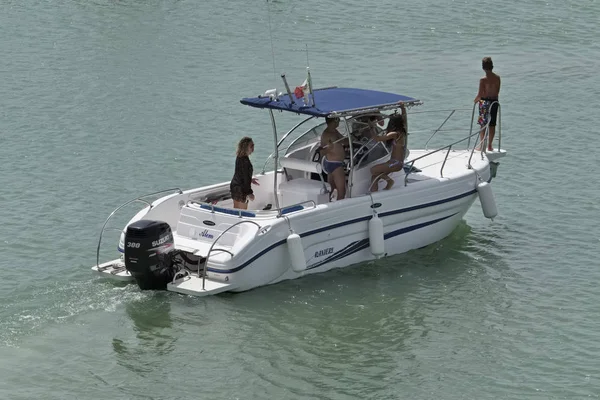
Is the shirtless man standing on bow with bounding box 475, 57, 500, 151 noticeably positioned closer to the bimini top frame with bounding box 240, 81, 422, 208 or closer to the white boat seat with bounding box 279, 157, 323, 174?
the bimini top frame with bounding box 240, 81, 422, 208

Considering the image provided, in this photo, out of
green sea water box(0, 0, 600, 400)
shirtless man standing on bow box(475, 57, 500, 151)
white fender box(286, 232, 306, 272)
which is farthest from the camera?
shirtless man standing on bow box(475, 57, 500, 151)

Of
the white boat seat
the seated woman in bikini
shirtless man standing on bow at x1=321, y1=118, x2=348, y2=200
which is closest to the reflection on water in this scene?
the white boat seat

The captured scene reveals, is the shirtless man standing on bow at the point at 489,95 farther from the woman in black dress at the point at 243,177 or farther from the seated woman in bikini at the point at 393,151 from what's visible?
the woman in black dress at the point at 243,177

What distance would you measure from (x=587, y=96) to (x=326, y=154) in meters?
11.0

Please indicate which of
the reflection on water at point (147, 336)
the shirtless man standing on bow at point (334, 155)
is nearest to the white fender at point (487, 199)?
the shirtless man standing on bow at point (334, 155)

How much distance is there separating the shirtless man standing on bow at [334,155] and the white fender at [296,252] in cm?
123

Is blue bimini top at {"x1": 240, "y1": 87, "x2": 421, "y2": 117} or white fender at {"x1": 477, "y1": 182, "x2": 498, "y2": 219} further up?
blue bimini top at {"x1": 240, "y1": 87, "x2": 421, "y2": 117}

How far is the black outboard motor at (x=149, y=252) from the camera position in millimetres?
12609

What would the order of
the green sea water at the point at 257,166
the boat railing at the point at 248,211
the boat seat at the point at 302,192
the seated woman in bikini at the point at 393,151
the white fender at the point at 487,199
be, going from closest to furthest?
1. the green sea water at the point at 257,166
2. the boat railing at the point at 248,211
3. the boat seat at the point at 302,192
4. the seated woman in bikini at the point at 393,151
5. the white fender at the point at 487,199

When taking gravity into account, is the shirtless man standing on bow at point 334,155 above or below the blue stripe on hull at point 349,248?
above

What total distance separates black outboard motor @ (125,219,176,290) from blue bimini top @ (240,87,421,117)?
220 cm

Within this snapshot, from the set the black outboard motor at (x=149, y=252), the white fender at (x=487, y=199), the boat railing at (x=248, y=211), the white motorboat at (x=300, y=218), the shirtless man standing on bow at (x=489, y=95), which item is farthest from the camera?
the shirtless man standing on bow at (x=489, y=95)

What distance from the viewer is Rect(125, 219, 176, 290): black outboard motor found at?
12.6m

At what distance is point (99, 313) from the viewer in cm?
1262
